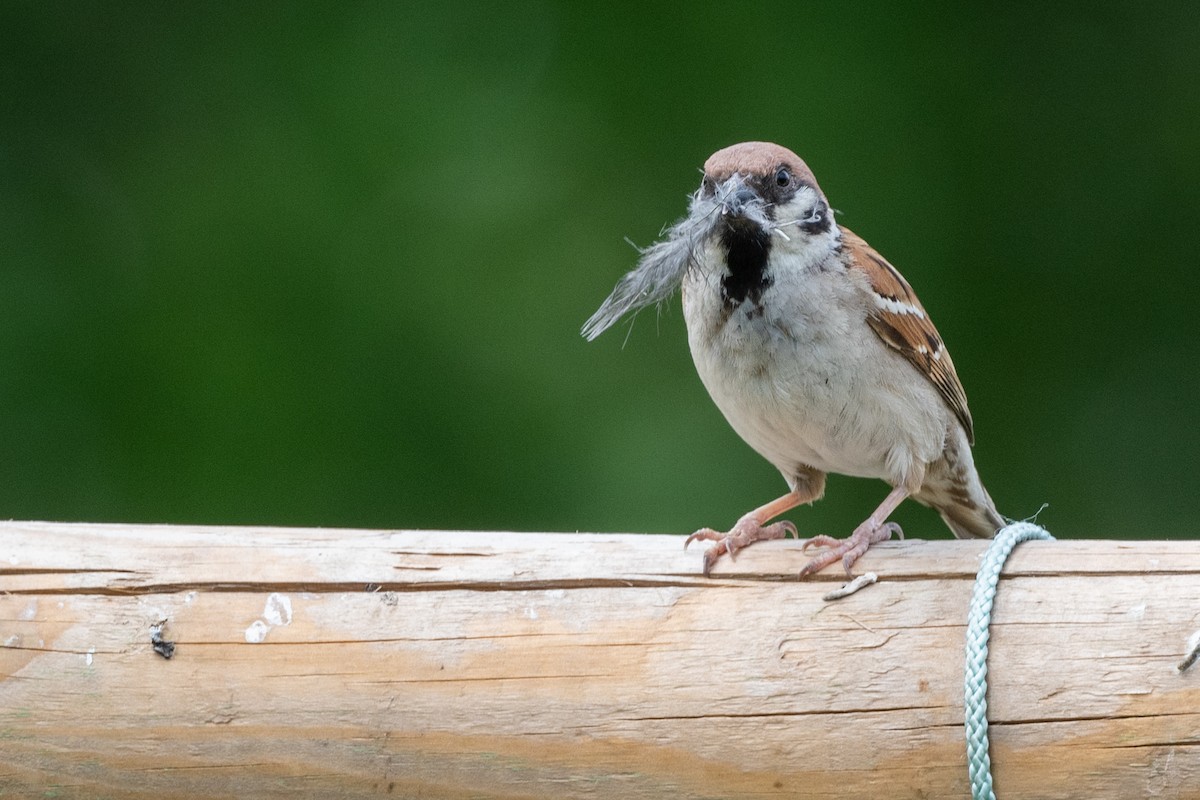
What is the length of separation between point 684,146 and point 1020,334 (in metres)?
1.29

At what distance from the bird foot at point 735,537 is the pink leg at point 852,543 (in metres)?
0.11

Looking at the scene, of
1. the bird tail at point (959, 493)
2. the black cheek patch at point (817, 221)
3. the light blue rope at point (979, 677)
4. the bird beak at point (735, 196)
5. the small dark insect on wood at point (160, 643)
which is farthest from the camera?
the bird tail at point (959, 493)

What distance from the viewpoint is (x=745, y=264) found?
99.8 inches

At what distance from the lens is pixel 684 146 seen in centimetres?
439

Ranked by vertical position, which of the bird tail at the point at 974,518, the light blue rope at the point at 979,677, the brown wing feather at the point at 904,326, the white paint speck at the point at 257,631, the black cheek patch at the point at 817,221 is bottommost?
the light blue rope at the point at 979,677

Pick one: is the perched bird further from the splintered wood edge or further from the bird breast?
the splintered wood edge

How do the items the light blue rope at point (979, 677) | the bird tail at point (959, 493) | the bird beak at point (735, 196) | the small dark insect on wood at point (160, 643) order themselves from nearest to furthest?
the light blue rope at point (979, 677) < the small dark insect on wood at point (160, 643) < the bird beak at point (735, 196) < the bird tail at point (959, 493)

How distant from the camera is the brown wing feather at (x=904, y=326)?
8.78ft

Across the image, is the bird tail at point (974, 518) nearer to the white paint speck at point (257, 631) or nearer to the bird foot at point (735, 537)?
the bird foot at point (735, 537)

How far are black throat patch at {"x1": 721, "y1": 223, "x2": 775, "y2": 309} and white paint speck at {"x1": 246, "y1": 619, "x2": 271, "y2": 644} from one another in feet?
3.53

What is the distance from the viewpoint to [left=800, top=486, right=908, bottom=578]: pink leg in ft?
6.81

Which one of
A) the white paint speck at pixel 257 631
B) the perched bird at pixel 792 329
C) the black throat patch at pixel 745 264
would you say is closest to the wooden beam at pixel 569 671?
the white paint speck at pixel 257 631

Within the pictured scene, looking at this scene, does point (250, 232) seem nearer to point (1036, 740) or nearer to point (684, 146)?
point (684, 146)

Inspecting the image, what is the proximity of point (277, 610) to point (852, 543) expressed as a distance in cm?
97
